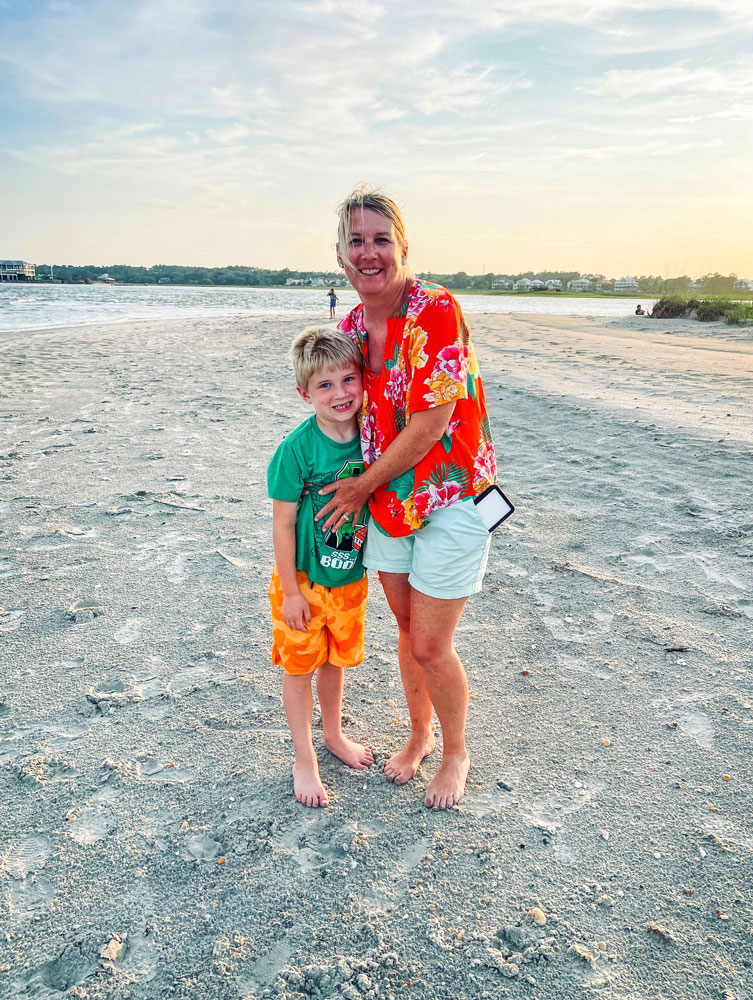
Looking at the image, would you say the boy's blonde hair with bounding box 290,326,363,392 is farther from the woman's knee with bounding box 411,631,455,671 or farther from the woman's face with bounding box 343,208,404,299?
the woman's knee with bounding box 411,631,455,671

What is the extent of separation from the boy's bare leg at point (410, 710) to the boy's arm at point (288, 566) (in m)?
0.30

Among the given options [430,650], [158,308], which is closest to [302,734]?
[430,650]

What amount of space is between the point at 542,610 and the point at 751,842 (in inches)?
60.3

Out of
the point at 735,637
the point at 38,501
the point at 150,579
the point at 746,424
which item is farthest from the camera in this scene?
the point at 746,424

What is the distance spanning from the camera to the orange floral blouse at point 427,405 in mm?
1908

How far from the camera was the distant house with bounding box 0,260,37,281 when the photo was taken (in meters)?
90.2

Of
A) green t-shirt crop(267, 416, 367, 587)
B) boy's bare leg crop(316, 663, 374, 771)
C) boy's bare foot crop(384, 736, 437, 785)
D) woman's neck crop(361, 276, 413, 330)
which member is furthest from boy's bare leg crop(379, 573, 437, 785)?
woman's neck crop(361, 276, 413, 330)

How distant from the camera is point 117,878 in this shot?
6.46ft

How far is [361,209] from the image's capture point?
78.3 inches

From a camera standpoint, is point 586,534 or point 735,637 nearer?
point 735,637

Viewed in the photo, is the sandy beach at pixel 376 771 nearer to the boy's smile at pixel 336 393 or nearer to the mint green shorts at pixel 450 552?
the mint green shorts at pixel 450 552

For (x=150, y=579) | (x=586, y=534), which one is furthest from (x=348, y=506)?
(x=586, y=534)

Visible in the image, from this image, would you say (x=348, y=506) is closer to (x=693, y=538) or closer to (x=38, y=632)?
(x=38, y=632)

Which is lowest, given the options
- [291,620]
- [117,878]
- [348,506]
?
[117,878]
